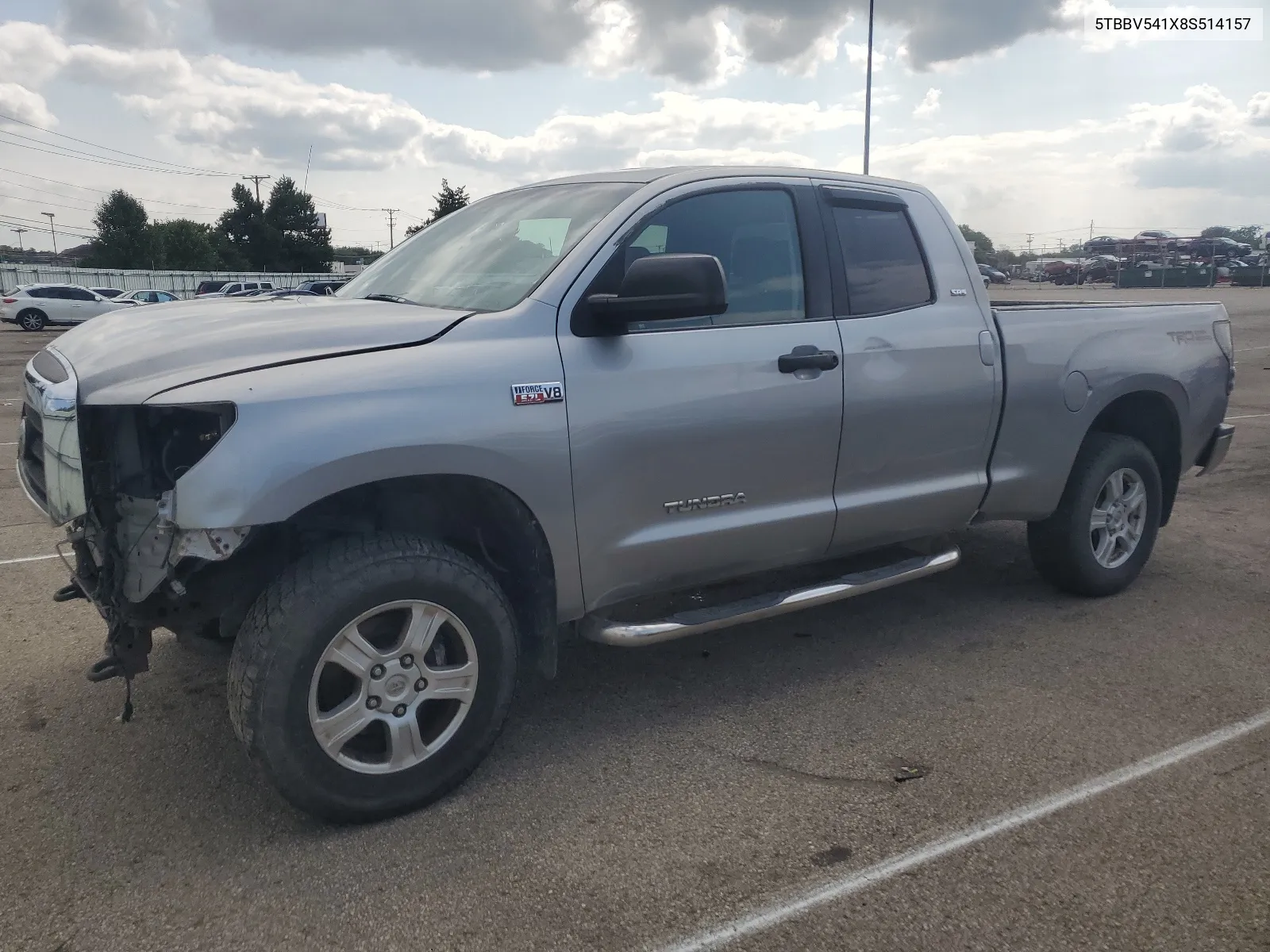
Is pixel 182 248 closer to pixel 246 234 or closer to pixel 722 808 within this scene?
pixel 246 234

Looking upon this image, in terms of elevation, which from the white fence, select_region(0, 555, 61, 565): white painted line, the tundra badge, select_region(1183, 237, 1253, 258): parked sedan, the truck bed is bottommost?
select_region(0, 555, 61, 565): white painted line

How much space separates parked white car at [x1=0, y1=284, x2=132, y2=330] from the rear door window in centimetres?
3194

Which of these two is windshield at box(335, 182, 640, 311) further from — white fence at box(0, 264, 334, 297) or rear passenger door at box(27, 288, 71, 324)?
white fence at box(0, 264, 334, 297)

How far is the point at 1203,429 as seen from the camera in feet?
17.2

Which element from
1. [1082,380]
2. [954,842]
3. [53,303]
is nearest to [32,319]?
[53,303]

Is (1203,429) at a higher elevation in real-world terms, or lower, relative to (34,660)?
higher

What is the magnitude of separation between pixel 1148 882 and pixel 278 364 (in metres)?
2.81

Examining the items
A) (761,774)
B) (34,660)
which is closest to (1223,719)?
(761,774)

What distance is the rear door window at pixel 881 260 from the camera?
400cm

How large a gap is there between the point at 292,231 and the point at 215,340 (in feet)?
286

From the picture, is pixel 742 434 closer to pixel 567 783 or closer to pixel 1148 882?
pixel 567 783

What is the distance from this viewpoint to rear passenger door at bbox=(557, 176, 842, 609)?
323cm

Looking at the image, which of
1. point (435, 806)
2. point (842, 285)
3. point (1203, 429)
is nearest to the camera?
point (435, 806)

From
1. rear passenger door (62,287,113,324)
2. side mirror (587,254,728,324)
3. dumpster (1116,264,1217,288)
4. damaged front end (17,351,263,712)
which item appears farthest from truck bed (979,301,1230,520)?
dumpster (1116,264,1217,288)
